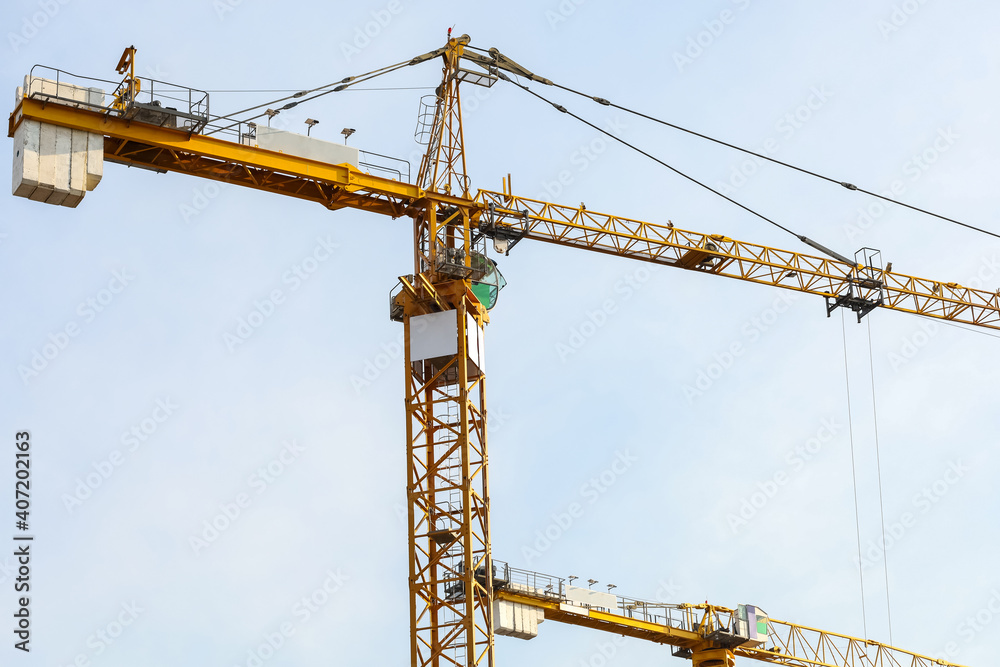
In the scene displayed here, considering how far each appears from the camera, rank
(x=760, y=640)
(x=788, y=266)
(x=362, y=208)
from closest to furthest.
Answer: (x=362, y=208)
(x=788, y=266)
(x=760, y=640)

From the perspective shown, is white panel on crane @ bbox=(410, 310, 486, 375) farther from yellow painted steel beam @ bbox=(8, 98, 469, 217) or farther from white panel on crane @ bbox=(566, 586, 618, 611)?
white panel on crane @ bbox=(566, 586, 618, 611)

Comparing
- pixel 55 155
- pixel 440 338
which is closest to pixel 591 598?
pixel 440 338

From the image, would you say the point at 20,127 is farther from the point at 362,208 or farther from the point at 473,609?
the point at 473,609

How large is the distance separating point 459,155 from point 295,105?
6.76 metres

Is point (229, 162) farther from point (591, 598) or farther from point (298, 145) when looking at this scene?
point (591, 598)

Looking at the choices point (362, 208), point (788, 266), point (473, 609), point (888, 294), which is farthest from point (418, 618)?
point (888, 294)

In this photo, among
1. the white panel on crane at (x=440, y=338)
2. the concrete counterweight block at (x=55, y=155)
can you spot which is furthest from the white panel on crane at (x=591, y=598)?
the concrete counterweight block at (x=55, y=155)

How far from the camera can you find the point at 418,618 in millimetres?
59812

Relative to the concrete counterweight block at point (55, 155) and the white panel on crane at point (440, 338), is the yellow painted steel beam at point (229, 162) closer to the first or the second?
the concrete counterweight block at point (55, 155)

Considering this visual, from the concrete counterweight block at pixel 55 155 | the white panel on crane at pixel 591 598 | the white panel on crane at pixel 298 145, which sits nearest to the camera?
the concrete counterweight block at pixel 55 155

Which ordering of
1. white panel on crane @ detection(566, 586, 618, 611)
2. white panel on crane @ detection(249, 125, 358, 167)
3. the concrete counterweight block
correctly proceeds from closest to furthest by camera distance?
the concrete counterweight block, white panel on crane @ detection(249, 125, 358, 167), white panel on crane @ detection(566, 586, 618, 611)

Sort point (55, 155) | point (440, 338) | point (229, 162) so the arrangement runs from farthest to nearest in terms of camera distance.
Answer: point (440, 338) < point (229, 162) < point (55, 155)

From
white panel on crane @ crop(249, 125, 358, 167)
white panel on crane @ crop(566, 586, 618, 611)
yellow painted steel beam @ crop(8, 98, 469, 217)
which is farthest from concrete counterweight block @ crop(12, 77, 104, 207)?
white panel on crane @ crop(566, 586, 618, 611)

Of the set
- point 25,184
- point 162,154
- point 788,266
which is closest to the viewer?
point 25,184
